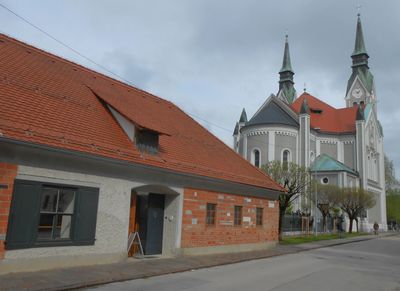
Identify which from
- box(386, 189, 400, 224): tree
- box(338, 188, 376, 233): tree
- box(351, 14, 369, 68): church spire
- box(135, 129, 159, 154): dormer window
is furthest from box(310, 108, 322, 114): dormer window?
box(135, 129, 159, 154): dormer window

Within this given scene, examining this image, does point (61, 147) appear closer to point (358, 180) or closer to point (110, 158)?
point (110, 158)

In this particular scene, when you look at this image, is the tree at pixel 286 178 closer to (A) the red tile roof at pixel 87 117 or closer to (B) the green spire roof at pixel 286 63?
(A) the red tile roof at pixel 87 117

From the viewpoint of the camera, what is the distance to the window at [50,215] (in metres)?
10.2

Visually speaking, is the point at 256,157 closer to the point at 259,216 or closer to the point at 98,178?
the point at 259,216

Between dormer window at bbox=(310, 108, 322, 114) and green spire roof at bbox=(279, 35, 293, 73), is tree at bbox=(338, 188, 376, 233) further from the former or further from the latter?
green spire roof at bbox=(279, 35, 293, 73)

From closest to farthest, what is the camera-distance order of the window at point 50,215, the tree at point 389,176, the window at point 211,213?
the window at point 50,215 → the window at point 211,213 → the tree at point 389,176

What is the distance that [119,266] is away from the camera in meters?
12.1

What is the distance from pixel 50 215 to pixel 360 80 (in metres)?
63.6

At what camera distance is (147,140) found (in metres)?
14.4

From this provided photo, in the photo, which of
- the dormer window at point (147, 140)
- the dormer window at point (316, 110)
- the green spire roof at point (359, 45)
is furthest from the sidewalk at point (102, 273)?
the green spire roof at point (359, 45)

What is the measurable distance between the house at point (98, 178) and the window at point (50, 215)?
0.09ft

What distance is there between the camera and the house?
10.4m

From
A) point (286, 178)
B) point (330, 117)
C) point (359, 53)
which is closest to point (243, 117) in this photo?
point (330, 117)

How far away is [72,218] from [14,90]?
4.04 metres
